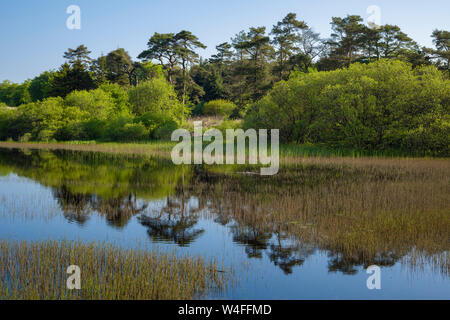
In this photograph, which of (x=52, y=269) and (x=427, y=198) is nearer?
(x=52, y=269)

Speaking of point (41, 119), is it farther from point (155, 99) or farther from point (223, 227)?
point (223, 227)

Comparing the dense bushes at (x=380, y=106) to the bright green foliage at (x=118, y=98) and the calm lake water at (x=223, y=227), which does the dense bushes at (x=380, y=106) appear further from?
the bright green foliage at (x=118, y=98)

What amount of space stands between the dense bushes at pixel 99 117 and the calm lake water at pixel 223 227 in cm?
2614

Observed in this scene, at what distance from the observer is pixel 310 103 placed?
115ft

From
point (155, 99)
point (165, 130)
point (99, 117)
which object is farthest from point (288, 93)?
point (99, 117)

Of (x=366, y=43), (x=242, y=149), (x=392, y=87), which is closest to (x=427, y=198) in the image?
(x=392, y=87)

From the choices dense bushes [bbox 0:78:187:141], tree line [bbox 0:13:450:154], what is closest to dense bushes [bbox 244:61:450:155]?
tree line [bbox 0:13:450:154]

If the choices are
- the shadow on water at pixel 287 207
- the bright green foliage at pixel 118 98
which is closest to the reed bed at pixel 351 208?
the shadow on water at pixel 287 207

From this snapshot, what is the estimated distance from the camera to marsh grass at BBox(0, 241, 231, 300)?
231 inches

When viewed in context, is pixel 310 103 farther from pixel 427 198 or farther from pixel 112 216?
pixel 112 216

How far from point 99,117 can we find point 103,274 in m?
47.9

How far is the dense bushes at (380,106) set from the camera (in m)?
26.3

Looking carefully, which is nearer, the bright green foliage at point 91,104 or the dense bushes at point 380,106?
the dense bushes at point 380,106

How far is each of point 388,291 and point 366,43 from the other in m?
45.6
